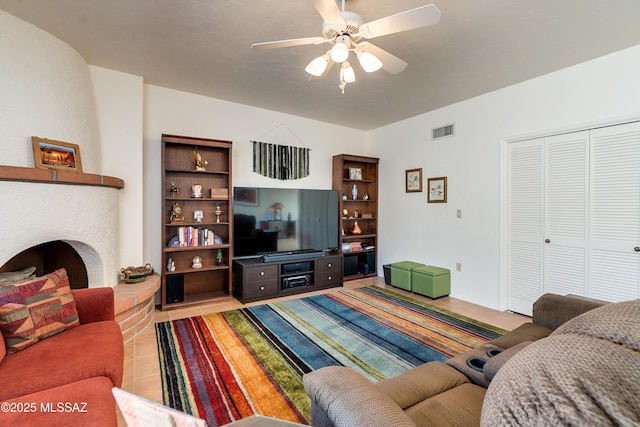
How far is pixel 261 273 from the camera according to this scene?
12.6 ft

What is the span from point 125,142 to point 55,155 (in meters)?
0.84

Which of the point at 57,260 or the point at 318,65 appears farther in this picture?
the point at 57,260

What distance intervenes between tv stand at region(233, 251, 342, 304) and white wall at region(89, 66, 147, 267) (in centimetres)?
118

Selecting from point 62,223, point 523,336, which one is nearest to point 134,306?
point 62,223

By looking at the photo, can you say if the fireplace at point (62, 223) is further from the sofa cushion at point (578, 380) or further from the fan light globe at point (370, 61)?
the sofa cushion at point (578, 380)

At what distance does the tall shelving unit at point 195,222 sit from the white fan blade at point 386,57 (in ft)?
7.45

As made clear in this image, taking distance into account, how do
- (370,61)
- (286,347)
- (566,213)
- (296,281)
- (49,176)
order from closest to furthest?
(370,61) → (49,176) → (286,347) → (566,213) → (296,281)

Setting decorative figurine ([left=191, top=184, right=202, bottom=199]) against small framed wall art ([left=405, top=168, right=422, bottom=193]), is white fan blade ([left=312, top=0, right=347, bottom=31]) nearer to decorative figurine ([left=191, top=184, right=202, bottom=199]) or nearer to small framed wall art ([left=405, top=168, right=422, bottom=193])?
decorative figurine ([left=191, top=184, right=202, bottom=199])

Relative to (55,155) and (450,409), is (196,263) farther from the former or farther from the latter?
(450,409)

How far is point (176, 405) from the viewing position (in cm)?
179

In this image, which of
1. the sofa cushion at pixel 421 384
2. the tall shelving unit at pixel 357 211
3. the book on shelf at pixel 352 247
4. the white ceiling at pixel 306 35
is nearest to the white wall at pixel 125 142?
the white ceiling at pixel 306 35

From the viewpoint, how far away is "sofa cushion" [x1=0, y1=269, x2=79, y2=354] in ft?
5.17

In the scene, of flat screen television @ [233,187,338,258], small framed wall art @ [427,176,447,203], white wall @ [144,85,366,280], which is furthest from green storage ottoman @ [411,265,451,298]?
white wall @ [144,85,366,280]

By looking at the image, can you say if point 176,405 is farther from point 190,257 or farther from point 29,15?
point 29,15
